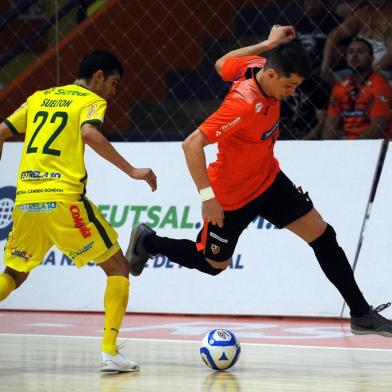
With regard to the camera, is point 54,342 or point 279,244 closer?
point 54,342

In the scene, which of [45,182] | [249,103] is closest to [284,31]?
[249,103]

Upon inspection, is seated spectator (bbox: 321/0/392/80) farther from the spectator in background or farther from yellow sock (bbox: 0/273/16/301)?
yellow sock (bbox: 0/273/16/301)

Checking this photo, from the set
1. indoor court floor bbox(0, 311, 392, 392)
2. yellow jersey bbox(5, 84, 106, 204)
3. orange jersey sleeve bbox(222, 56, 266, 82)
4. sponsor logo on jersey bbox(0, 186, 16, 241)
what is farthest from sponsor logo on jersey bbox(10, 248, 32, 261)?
sponsor logo on jersey bbox(0, 186, 16, 241)

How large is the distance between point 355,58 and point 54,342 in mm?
3811

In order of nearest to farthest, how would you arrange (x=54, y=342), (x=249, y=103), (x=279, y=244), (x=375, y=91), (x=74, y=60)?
(x=249, y=103), (x=54, y=342), (x=279, y=244), (x=375, y=91), (x=74, y=60)

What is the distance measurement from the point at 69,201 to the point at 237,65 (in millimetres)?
1253

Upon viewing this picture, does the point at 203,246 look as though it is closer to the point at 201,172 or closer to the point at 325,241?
the point at 325,241

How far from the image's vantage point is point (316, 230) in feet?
20.5

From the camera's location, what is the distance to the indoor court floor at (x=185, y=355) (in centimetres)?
537

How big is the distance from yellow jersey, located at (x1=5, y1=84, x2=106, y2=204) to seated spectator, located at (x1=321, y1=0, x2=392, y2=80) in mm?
4414

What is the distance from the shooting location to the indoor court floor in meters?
5.37

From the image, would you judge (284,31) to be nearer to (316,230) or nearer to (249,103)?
(249,103)

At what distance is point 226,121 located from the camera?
18.8 feet

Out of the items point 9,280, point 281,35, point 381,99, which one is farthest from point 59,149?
point 381,99
